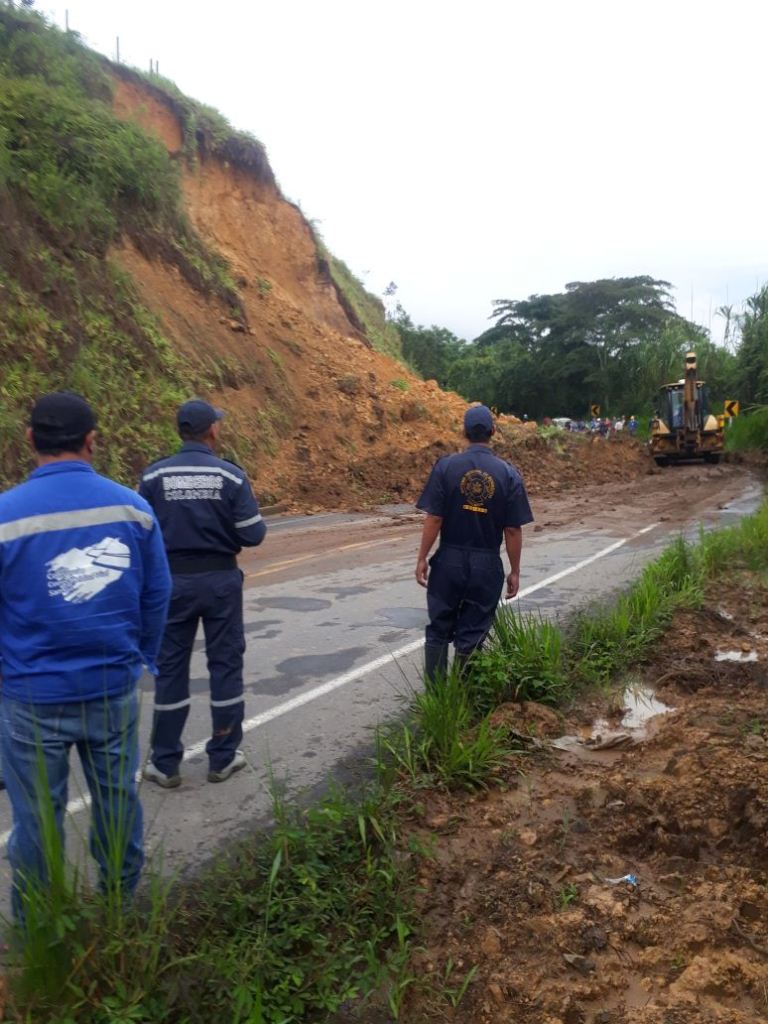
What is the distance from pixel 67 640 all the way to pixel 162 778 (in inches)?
73.6

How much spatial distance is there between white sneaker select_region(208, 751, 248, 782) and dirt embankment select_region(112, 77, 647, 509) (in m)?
13.7

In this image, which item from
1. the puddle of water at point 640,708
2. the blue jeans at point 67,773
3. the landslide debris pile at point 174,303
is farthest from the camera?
the landslide debris pile at point 174,303

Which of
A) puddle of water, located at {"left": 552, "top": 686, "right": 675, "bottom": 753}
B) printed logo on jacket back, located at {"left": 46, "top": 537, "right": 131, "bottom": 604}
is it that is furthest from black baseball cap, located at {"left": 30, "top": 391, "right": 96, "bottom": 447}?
puddle of water, located at {"left": 552, "top": 686, "right": 675, "bottom": 753}

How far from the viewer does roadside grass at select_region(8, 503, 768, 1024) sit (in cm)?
272

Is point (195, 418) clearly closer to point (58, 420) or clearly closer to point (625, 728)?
point (58, 420)

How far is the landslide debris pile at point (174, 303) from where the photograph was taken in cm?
1630

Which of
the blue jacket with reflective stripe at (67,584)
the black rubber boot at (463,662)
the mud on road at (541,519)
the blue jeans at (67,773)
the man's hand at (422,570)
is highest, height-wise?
the blue jacket with reflective stripe at (67,584)

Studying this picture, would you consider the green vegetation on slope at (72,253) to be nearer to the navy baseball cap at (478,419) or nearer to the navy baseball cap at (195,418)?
the navy baseball cap at (195,418)

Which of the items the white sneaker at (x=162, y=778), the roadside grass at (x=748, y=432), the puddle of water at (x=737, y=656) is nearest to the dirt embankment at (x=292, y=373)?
the roadside grass at (x=748, y=432)

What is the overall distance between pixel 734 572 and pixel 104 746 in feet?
26.4

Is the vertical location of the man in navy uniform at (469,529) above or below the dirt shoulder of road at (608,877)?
above

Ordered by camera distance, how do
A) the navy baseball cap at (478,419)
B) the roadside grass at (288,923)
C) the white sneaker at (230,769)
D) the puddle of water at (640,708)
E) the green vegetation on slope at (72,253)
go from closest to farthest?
the roadside grass at (288,923)
the white sneaker at (230,769)
the navy baseball cap at (478,419)
the puddle of water at (640,708)
the green vegetation on slope at (72,253)

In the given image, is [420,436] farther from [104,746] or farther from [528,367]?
[528,367]

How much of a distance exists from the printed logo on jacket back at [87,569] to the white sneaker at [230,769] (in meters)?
1.95
